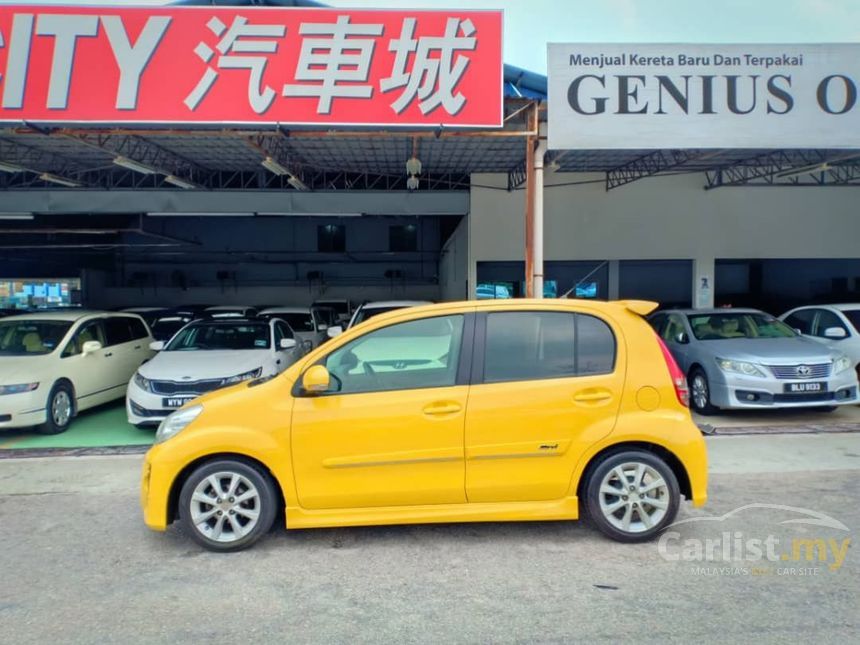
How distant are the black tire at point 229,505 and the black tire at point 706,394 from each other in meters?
6.09

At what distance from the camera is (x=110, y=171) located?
13.8 metres

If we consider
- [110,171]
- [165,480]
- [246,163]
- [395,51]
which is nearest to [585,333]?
[165,480]

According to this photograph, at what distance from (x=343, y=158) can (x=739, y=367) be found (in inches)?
309

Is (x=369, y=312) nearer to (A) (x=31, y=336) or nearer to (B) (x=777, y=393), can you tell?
(A) (x=31, y=336)

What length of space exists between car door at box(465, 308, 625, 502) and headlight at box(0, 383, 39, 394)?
5.81 meters

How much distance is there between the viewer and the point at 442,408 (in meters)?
3.88

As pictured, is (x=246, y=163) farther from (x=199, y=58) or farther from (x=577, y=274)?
(x=577, y=274)

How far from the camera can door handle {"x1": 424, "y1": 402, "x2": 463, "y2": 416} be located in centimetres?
387

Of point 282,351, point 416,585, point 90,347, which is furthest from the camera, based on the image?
point 282,351

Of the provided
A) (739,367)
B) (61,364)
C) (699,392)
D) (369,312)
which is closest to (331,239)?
(369,312)

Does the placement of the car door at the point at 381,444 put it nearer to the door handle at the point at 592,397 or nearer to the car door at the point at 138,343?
the door handle at the point at 592,397

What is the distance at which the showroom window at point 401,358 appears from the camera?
3992 mm

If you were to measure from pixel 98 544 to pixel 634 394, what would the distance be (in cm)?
383
